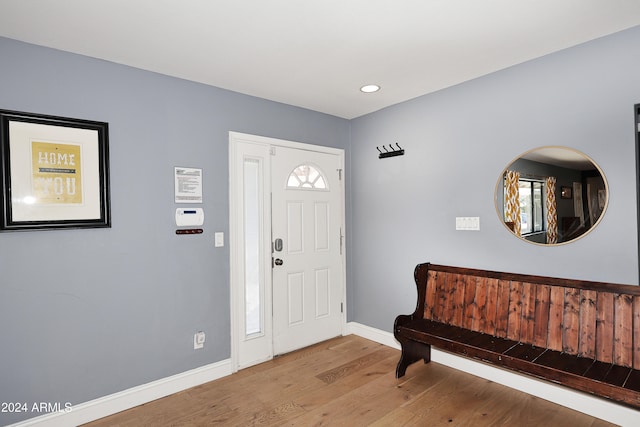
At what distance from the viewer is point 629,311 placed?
7.02ft

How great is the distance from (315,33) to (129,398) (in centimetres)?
287

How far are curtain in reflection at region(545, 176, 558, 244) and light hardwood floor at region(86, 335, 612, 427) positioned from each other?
1196mm

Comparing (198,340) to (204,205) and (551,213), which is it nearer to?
(204,205)

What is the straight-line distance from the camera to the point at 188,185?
287 cm

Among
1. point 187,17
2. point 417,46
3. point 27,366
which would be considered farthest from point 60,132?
point 417,46

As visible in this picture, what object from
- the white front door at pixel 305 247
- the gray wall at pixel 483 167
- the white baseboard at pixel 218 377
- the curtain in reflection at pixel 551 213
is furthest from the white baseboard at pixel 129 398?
the curtain in reflection at pixel 551 213

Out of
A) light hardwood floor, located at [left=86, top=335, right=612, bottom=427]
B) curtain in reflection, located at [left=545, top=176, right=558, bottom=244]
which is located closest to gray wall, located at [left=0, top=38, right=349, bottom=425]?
light hardwood floor, located at [left=86, top=335, right=612, bottom=427]

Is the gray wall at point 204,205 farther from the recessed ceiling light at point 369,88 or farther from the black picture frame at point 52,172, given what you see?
the recessed ceiling light at point 369,88

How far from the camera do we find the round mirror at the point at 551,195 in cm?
236

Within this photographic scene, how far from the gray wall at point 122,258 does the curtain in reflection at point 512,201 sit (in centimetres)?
226

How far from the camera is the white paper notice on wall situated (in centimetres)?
282

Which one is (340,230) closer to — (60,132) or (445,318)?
(445,318)

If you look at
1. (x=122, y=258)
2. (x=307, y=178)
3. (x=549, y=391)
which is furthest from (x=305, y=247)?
(x=549, y=391)

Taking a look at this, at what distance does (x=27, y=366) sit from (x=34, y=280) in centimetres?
54
